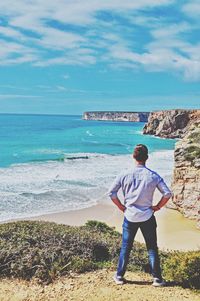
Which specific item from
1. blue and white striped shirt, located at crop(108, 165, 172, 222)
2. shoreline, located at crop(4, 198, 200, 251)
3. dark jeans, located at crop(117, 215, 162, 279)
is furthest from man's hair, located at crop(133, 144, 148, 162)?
shoreline, located at crop(4, 198, 200, 251)

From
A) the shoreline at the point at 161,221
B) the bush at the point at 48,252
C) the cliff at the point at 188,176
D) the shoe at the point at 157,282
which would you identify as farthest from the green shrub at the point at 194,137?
the shoe at the point at 157,282

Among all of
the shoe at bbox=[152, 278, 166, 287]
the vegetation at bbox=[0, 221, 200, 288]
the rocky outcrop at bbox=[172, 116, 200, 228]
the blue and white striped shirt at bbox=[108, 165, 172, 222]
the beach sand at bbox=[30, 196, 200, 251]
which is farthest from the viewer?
Result: the rocky outcrop at bbox=[172, 116, 200, 228]

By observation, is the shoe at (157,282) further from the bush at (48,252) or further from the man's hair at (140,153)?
the man's hair at (140,153)

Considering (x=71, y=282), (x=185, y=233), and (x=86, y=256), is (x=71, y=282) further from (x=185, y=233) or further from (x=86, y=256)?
(x=185, y=233)

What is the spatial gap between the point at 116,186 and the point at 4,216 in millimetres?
13379

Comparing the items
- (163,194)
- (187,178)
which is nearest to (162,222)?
(187,178)

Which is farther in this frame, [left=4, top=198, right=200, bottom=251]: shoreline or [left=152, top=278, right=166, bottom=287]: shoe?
[left=4, top=198, right=200, bottom=251]: shoreline

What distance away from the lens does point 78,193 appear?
2452 cm

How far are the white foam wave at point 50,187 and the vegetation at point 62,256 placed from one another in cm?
1067

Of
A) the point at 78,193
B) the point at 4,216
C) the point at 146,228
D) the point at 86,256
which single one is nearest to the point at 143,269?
the point at 86,256

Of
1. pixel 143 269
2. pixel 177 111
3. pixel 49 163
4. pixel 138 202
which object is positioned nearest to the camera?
pixel 138 202

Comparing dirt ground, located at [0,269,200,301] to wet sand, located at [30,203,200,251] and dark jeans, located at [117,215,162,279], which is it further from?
wet sand, located at [30,203,200,251]

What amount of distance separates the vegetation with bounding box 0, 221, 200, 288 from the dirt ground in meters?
0.19

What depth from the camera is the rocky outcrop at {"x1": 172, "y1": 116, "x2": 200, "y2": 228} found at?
738 inches
